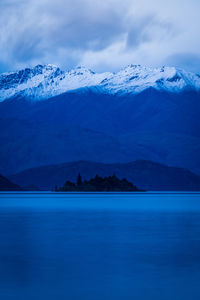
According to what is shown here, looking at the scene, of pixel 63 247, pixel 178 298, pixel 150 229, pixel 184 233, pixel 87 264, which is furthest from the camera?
pixel 150 229

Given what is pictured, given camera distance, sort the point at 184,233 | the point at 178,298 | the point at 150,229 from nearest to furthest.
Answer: the point at 178,298
the point at 184,233
the point at 150,229

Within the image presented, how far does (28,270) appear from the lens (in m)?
21.6

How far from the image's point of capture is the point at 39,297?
55.9ft

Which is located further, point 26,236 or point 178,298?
point 26,236

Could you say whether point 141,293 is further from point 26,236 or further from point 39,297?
point 26,236

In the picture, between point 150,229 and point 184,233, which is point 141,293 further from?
point 150,229

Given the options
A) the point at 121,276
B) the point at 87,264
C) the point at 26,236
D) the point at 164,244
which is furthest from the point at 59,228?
the point at 121,276

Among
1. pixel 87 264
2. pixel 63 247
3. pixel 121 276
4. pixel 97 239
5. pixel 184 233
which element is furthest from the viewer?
pixel 184 233

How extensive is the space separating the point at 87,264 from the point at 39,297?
21.7ft

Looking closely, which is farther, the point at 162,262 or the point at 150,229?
the point at 150,229

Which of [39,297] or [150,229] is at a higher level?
[150,229]

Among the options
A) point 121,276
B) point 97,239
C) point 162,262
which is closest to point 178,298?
point 121,276

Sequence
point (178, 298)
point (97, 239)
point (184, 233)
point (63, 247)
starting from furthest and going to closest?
1. point (184, 233)
2. point (97, 239)
3. point (63, 247)
4. point (178, 298)

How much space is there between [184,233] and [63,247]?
417 inches
